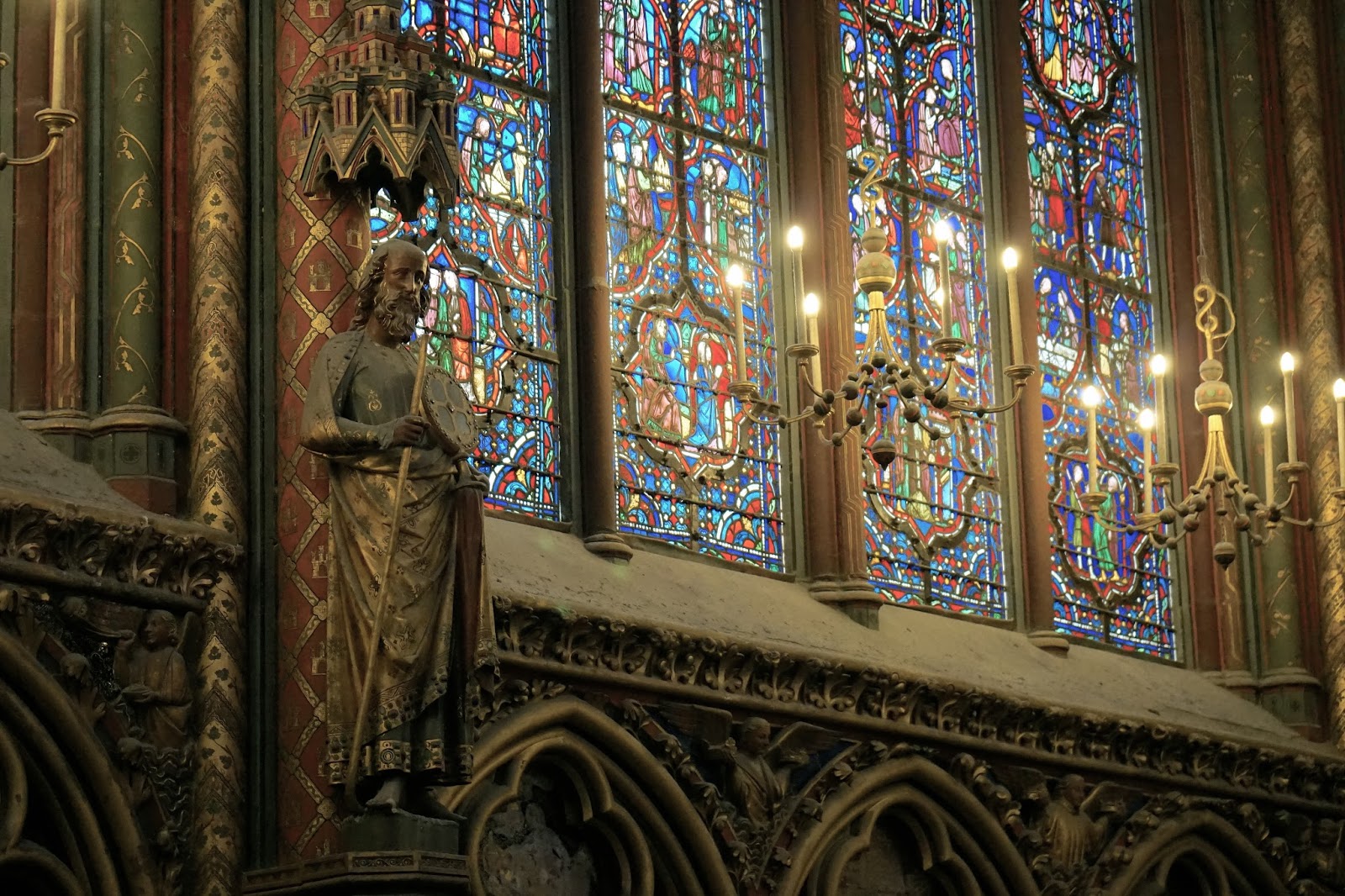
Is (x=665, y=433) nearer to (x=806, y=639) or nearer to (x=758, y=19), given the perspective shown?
(x=806, y=639)

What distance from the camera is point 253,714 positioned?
33.9 feet

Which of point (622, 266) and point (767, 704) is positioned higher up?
point (622, 266)

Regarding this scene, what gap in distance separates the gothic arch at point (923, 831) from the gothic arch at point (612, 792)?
63 centimetres

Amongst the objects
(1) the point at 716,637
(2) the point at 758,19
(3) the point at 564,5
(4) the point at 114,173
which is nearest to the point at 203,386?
(4) the point at 114,173

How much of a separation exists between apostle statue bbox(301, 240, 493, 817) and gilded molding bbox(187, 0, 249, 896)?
0.41 metres

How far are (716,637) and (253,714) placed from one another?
2507 mm

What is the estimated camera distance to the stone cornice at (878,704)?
11.6m

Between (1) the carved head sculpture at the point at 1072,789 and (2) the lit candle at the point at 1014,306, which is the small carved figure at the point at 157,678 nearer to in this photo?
(2) the lit candle at the point at 1014,306

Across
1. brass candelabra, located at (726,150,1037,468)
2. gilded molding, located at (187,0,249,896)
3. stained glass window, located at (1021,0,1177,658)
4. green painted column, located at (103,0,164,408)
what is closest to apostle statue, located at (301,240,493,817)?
gilded molding, located at (187,0,249,896)

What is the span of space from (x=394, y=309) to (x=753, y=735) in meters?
2.92

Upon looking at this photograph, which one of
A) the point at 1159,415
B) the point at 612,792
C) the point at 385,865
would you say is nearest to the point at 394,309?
the point at 385,865

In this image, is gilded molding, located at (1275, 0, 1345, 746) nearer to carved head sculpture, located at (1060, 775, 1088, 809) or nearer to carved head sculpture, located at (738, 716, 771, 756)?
carved head sculpture, located at (1060, 775, 1088, 809)

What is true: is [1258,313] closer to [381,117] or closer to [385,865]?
[381,117]

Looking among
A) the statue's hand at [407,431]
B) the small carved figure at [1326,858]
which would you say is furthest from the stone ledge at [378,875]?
the small carved figure at [1326,858]
